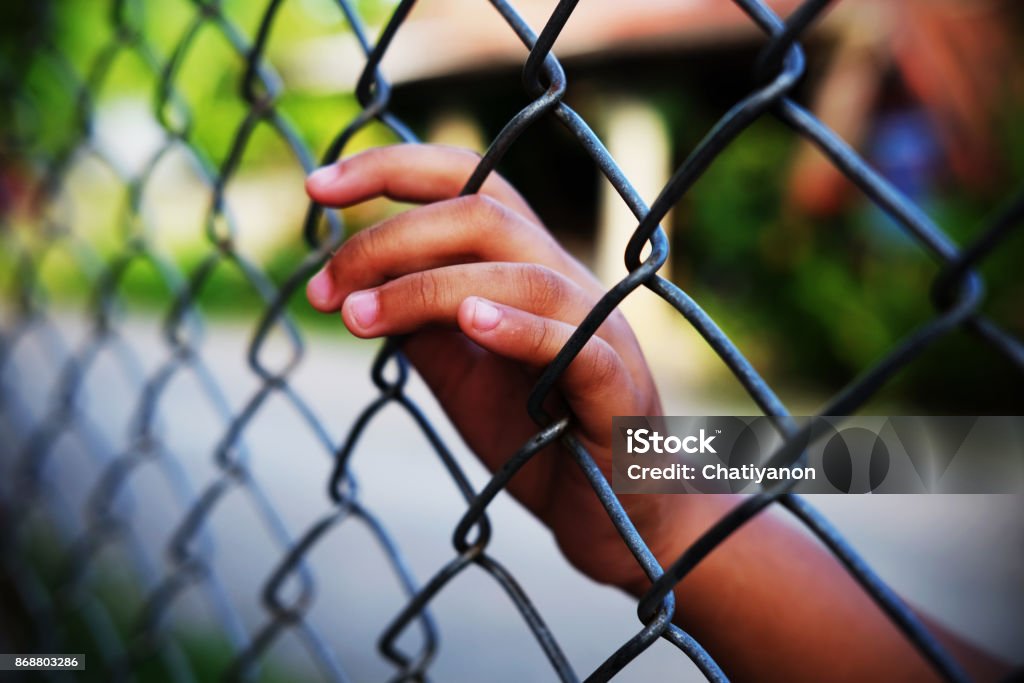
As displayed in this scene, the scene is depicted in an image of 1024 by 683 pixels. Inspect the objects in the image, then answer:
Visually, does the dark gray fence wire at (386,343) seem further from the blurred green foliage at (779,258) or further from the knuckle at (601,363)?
the blurred green foliage at (779,258)

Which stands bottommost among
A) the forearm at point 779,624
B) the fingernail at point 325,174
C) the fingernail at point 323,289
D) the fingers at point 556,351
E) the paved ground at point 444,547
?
the forearm at point 779,624

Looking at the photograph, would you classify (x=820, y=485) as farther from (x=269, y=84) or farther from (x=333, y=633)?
(x=333, y=633)

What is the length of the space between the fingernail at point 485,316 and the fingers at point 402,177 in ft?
0.59

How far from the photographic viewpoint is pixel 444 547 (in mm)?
3623

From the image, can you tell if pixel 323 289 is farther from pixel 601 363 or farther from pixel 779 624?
pixel 779 624

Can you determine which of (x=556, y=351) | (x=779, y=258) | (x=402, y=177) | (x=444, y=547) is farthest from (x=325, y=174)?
(x=779, y=258)

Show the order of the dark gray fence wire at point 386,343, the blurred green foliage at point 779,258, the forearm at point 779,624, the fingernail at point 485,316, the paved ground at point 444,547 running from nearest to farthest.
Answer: the dark gray fence wire at point 386,343, the fingernail at point 485,316, the forearm at point 779,624, the paved ground at point 444,547, the blurred green foliage at point 779,258

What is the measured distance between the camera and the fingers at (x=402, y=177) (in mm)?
751

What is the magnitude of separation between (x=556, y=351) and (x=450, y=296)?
103mm

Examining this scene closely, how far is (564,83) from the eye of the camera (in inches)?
24.8

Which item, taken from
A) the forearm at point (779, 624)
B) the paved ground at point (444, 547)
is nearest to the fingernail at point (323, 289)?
the forearm at point (779, 624)

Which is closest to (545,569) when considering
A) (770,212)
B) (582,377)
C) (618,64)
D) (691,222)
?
(582,377)

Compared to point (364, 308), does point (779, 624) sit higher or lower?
lower

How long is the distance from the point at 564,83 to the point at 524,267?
6.1 inches
